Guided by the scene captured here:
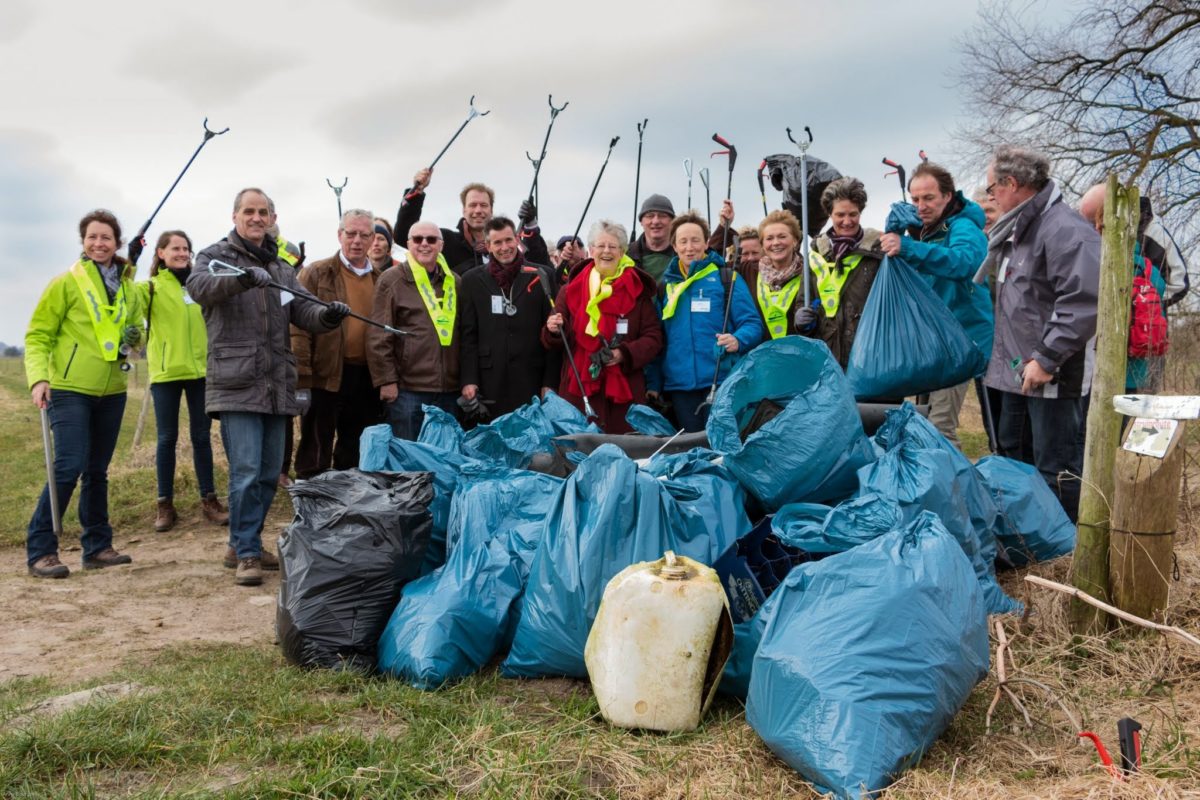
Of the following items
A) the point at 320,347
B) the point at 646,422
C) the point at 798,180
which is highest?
the point at 798,180

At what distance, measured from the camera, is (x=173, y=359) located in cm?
568

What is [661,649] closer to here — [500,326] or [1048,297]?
[1048,297]

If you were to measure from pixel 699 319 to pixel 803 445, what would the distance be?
2.11m

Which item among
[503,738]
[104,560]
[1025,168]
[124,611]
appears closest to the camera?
[503,738]

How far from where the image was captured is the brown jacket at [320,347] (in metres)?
5.59

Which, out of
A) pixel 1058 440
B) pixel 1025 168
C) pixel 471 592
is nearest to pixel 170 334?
pixel 471 592

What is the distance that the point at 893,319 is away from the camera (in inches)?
158

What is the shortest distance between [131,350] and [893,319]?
12.6 ft

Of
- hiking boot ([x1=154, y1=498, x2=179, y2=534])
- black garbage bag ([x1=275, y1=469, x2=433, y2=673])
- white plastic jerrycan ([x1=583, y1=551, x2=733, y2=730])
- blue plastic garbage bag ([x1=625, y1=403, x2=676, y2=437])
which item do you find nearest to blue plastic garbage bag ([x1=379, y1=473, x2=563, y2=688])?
black garbage bag ([x1=275, y1=469, x2=433, y2=673])

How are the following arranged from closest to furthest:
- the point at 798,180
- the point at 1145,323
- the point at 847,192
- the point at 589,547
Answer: the point at 589,547 < the point at 1145,323 < the point at 847,192 < the point at 798,180

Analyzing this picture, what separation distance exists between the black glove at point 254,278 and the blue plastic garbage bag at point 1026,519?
3.22 metres

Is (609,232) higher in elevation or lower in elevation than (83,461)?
higher

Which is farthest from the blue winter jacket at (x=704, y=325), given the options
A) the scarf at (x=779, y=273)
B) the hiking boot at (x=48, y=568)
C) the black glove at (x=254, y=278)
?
the hiking boot at (x=48, y=568)

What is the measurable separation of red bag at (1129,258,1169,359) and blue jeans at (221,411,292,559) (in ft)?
12.9
